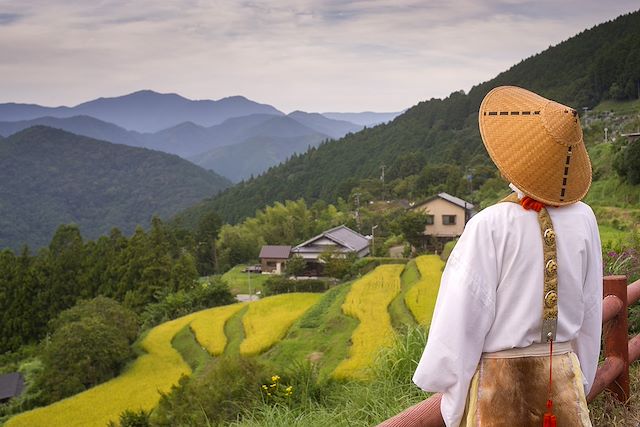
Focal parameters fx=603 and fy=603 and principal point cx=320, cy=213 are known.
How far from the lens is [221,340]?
57.9ft

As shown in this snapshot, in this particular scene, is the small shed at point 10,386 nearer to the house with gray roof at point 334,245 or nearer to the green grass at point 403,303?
the green grass at point 403,303

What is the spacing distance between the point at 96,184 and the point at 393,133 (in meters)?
63.7

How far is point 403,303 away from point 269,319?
179 inches

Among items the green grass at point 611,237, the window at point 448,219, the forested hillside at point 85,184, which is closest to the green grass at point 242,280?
the window at point 448,219

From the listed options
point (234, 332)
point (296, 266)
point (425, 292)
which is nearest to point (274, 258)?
point (296, 266)

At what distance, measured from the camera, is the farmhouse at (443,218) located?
31.8m

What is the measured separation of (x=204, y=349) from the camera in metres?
17.6

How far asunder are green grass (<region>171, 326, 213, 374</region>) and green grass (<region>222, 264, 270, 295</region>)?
1078cm

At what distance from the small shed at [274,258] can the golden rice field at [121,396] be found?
1750 cm

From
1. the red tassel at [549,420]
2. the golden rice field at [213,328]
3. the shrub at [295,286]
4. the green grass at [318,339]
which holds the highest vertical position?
the red tassel at [549,420]

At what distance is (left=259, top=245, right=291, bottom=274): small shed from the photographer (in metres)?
36.2

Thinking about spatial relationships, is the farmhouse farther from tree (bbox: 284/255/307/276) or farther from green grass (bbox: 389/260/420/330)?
green grass (bbox: 389/260/420/330)

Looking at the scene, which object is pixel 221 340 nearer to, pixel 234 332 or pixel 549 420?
pixel 234 332

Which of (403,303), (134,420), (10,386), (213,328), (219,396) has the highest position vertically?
(219,396)
